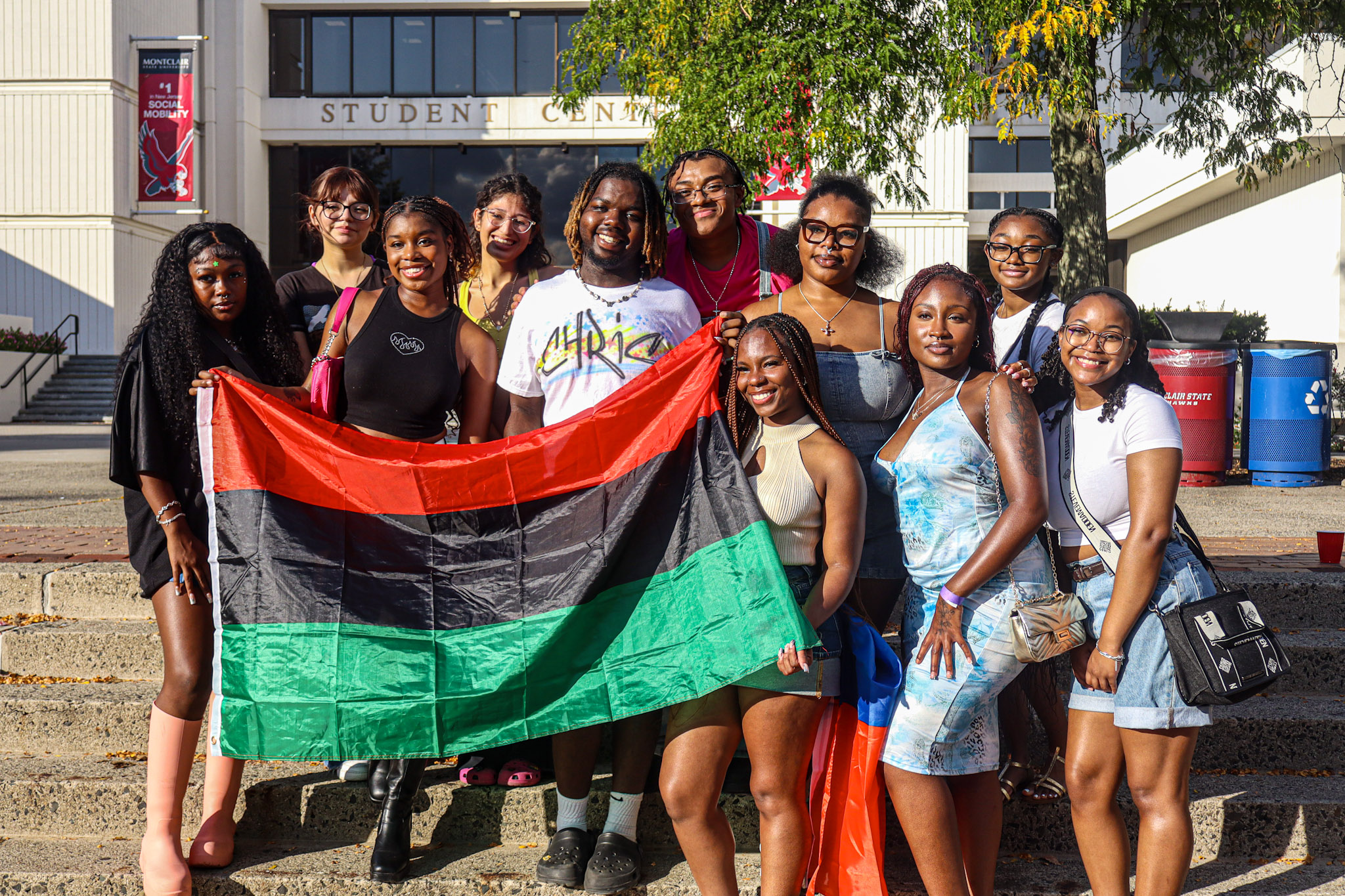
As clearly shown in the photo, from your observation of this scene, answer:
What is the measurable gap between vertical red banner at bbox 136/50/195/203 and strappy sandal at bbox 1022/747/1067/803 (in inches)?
938

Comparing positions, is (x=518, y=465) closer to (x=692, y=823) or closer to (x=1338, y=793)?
(x=692, y=823)

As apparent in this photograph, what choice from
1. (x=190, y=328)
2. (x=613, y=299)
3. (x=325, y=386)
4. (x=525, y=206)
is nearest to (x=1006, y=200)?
(x=525, y=206)

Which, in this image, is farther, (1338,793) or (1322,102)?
(1322,102)

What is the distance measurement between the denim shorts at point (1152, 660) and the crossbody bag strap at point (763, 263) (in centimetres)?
149

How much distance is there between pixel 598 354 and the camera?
3.52m

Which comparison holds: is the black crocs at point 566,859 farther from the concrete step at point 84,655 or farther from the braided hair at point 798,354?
the concrete step at point 84,655

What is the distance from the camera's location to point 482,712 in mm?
3434

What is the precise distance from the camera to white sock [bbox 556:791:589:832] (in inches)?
140

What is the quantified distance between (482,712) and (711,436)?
1166mm

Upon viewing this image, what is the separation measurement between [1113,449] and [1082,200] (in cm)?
812

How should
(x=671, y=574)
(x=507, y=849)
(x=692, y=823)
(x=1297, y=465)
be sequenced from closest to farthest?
(x=692, y=823) < (x=671, y=574) < (x=507, y=849) < (x=1297, y=465)

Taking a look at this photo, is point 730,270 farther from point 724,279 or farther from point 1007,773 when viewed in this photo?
point 1007,773

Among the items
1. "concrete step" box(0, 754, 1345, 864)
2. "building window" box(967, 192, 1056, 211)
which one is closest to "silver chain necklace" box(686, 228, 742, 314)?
"concrete step" box(0, 754, 1345, 864)

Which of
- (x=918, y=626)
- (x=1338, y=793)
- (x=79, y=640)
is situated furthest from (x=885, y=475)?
(x=79, y=640)
